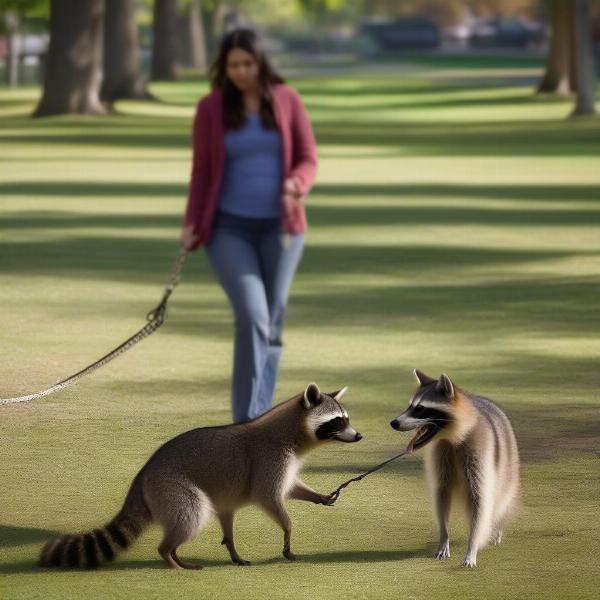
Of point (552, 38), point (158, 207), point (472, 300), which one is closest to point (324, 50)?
point (552, 38)

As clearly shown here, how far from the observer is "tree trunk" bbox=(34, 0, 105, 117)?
47656 millimetres

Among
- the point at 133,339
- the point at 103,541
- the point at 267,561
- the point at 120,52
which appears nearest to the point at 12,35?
the point at 120,52

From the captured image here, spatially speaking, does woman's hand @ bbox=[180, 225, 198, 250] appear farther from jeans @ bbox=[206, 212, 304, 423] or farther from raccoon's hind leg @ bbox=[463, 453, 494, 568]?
raccoon's hind leg @ bbox=[463, 453, 494, 568]

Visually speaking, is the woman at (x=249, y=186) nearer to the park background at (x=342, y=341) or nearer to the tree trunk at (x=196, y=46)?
the park background at (x=342, y=341)

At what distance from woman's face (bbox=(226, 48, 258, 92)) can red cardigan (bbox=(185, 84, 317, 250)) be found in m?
0.13

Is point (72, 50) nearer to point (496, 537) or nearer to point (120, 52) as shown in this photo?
point (120, 52)

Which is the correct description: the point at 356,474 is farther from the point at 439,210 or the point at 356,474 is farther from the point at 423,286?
the point at 439,210

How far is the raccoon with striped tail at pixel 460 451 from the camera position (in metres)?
7.57

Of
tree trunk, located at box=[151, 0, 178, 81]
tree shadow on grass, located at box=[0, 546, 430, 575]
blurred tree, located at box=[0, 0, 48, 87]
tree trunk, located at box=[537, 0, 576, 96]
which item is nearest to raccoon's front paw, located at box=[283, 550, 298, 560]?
tree shadow on grass, located at box=[0, 546, 430, 575]

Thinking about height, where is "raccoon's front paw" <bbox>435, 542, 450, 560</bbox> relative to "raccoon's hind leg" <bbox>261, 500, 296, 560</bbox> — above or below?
below

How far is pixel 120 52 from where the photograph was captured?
55.9 metres

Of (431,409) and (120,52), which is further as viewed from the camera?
(120,52)

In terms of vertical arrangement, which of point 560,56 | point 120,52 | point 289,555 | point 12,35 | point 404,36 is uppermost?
point 289,555

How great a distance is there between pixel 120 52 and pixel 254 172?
1859 inches
